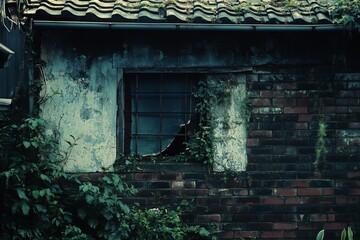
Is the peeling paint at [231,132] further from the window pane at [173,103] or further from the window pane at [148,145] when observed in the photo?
the window pane at [148,145]

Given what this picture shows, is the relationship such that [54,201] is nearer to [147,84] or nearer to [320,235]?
[147,84]

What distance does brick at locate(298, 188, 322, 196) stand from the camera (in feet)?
19.2

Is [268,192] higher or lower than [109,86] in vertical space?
lower

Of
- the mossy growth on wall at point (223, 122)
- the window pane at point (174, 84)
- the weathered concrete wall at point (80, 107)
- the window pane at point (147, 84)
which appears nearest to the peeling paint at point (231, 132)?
the mossy growth on wall at point (223, 122)

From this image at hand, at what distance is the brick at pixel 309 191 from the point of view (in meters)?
5.86

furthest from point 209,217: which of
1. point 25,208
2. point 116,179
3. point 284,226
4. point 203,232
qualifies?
point 25,208

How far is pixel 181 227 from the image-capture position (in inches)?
224

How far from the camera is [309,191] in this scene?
19.2 feet

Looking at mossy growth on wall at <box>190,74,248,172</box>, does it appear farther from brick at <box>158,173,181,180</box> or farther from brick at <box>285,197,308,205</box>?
brick at <box>285,197,308,205</box>

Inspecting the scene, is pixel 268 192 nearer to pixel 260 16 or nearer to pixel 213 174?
pixel 213 174

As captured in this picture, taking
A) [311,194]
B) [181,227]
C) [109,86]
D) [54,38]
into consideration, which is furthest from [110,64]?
[311,194]

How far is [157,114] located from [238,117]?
36.8 inches

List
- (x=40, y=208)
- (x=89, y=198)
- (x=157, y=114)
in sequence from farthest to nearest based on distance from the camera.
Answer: (x=157, y=114), (x=89, y=198), (x=40, y=208)

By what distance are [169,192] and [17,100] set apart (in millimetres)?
1985
